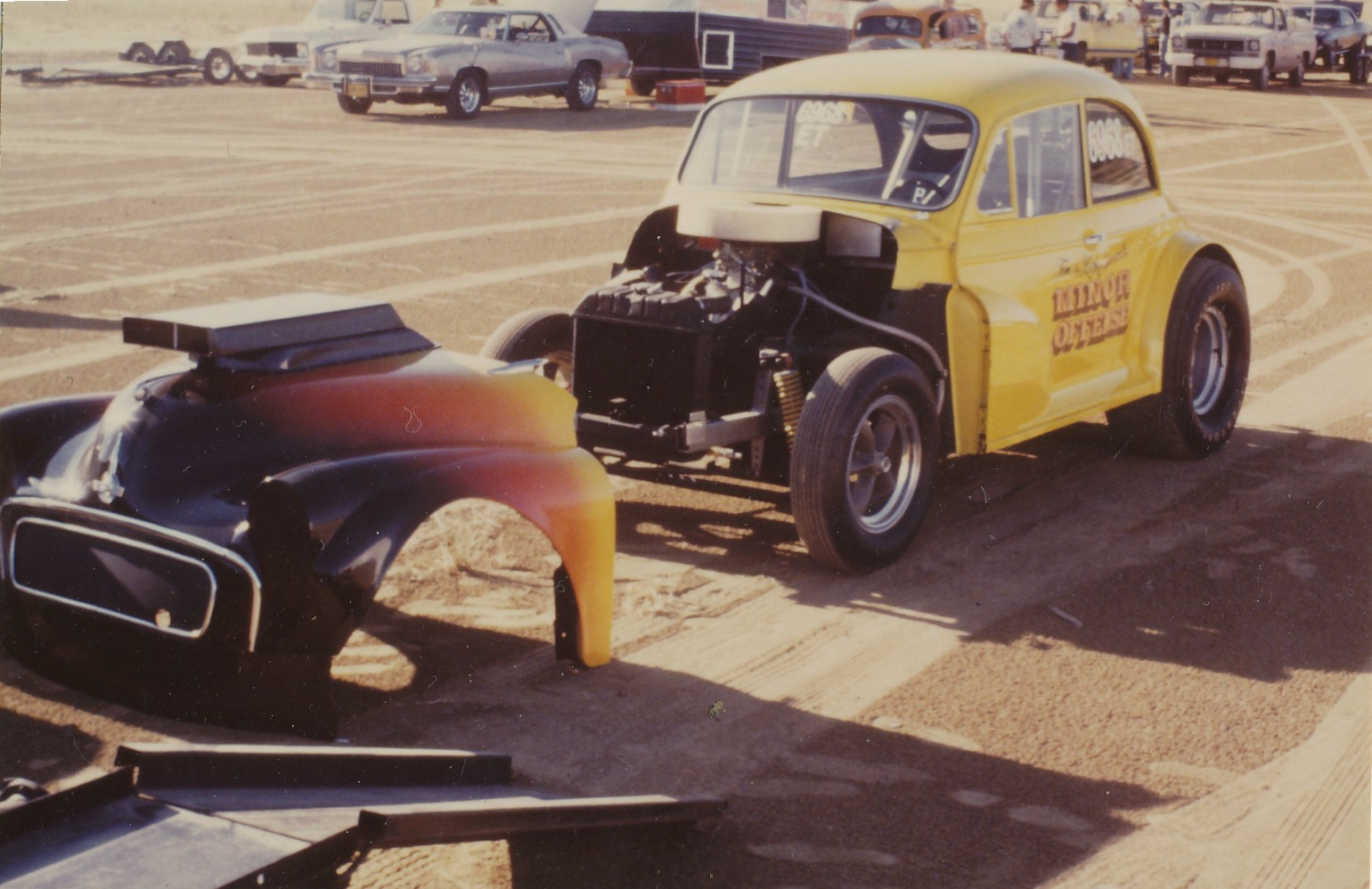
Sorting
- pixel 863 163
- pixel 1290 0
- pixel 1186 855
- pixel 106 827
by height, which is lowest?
pixel 1186 855

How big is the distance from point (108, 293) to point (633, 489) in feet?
17.7

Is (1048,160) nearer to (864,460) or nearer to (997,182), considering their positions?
(997,182)

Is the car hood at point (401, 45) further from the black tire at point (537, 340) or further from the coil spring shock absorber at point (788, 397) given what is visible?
the coil spring shock absorber at point (788, 397)

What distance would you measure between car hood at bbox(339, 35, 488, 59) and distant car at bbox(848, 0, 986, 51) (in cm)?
859

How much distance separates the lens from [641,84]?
93.8 ft

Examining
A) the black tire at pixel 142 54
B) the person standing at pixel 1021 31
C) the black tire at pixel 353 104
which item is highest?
the person standing at pixel 1021 31

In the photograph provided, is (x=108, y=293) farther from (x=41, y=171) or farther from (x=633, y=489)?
(x=41, y=171)

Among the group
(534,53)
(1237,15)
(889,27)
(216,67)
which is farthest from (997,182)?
(1237,15)

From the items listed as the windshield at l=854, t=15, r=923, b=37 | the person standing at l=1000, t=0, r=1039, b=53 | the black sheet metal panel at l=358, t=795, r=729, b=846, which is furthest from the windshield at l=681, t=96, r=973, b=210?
the person standing at l=1000, t=0, r=1039, b=53

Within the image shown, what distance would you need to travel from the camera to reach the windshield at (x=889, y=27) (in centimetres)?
2878

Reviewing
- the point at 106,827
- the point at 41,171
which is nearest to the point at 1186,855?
the point at 106,827

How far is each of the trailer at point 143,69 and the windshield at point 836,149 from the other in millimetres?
25733

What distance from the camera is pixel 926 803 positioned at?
3922 millimetres

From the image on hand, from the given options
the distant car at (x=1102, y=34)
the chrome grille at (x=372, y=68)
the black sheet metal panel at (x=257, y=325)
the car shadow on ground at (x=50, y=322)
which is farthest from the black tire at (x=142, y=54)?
the black sheet metal panel at (x=257, y=325)
